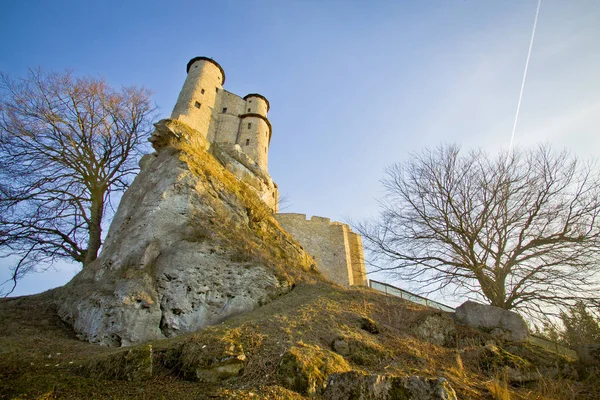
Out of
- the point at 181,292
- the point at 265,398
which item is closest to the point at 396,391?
the point at 265,398

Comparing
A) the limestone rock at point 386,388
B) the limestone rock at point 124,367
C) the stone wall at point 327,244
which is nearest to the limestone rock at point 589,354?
the limestone rock at point 386,388

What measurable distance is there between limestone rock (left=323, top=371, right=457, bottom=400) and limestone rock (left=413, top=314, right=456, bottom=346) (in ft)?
12.2

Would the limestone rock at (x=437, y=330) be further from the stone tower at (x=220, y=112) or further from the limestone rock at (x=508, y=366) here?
the stone tower at (x=220, y=112)

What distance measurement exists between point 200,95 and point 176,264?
77.9ft

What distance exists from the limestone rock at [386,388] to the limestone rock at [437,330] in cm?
372

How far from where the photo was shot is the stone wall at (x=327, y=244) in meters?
21.8

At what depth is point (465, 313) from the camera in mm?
8008

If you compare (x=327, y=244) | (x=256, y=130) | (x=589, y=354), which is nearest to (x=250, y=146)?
(x=256, y=130)

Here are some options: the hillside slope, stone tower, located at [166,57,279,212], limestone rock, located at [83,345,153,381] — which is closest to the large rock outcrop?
the hillside slope

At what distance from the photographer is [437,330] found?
6934 mm

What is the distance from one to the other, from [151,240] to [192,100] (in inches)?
858

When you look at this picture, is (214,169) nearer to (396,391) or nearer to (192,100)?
(396,391)

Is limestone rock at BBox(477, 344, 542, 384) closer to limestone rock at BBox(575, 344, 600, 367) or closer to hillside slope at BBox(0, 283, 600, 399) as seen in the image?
hillside slope at BBox(0, 283, 600, 399)

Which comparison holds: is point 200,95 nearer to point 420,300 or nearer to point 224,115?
point 224,115
